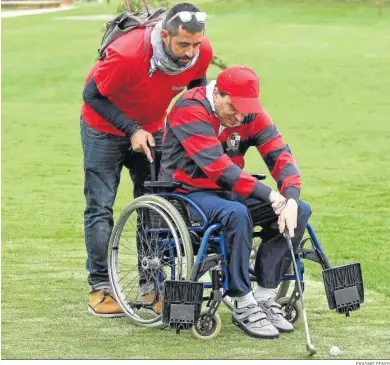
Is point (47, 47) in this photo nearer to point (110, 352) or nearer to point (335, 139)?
point (335, 139)

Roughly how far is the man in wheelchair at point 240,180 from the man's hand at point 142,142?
9cm

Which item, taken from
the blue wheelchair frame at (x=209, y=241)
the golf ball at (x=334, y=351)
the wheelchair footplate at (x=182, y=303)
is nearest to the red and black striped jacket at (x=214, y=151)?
the blue wheelchair frame at (x=209, y=241)

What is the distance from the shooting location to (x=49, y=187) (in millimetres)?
12445

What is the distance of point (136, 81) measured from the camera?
6.08m

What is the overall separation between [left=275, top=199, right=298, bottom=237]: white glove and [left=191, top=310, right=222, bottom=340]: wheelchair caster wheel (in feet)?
1.69

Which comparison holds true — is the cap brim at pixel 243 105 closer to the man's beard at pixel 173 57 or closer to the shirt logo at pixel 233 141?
the shirt logo at pixel 233 141

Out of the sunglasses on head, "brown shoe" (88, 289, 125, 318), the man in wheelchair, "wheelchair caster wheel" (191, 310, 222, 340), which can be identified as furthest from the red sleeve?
"brown shoe" (88, 289, 125, 318)

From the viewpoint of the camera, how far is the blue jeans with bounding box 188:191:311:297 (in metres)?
5.64

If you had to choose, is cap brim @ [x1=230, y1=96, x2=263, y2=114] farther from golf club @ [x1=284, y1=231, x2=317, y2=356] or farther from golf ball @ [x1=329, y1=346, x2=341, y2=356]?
golf ball @ [x1=329, y1=346, x2=341, y2=356]

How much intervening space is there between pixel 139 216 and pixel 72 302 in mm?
752

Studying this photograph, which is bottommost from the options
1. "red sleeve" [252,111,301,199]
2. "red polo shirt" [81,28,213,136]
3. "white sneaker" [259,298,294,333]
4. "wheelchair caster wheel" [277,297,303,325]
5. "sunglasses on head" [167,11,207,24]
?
"wheelchair caster wheel" [277,297,303,325]

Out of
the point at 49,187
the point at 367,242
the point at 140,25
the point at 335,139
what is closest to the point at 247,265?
the point at 140,25

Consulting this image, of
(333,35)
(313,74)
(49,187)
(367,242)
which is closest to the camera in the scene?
(367,242)

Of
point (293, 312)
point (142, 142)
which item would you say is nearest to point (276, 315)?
point (293, 312)
